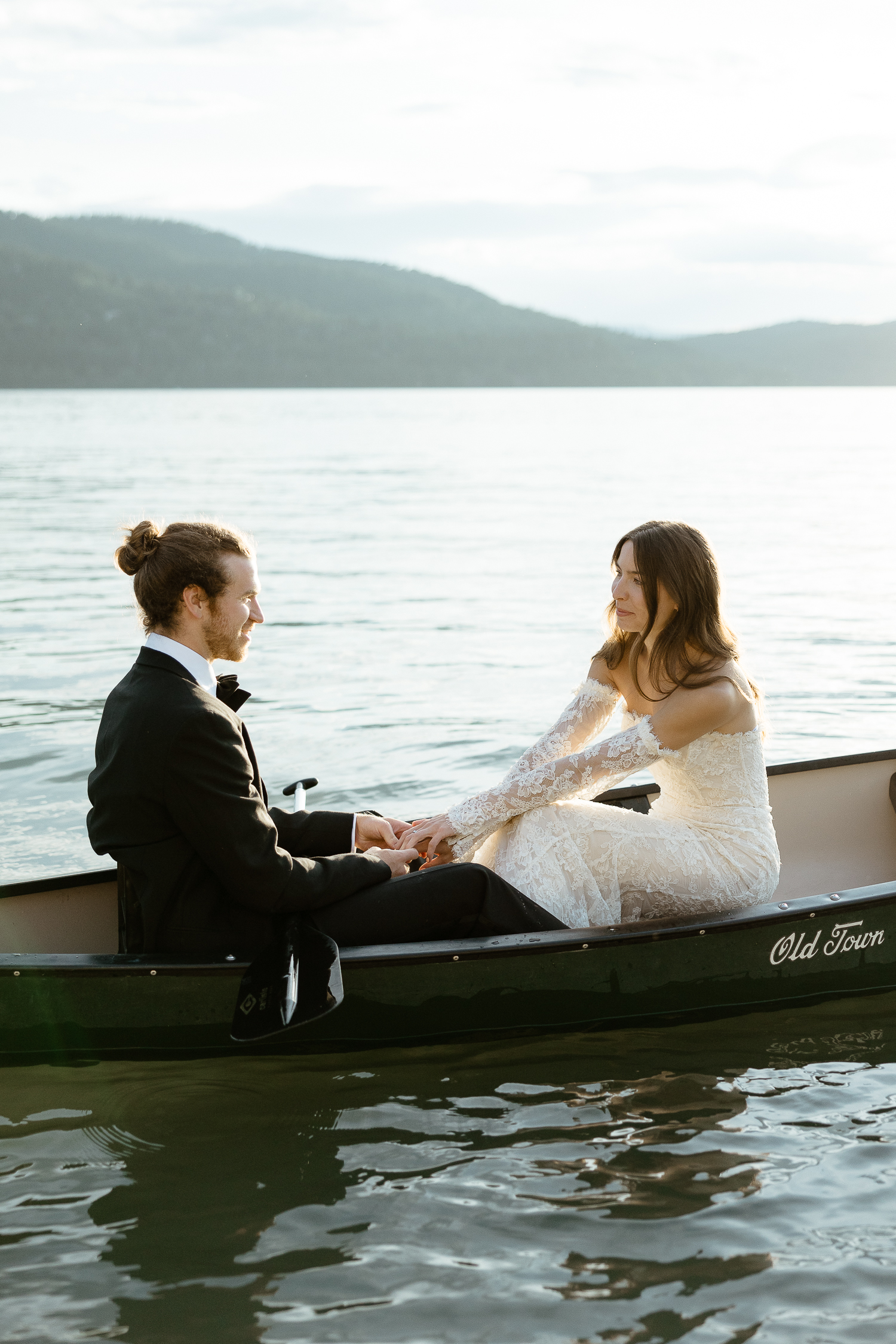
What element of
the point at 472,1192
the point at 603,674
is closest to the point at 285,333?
the point at 603,674

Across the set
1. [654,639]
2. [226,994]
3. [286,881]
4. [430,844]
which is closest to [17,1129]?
[226,994]

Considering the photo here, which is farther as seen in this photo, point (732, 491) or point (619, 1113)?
point (732, 491)

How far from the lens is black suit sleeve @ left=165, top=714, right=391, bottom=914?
334cm

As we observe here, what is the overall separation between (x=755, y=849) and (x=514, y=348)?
111360mm

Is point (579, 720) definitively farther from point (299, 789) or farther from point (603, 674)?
point (299, 789)

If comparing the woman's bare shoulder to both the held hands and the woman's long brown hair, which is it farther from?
the held hands

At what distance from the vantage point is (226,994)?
12.1 ft

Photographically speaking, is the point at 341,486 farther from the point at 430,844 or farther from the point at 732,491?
the point at 430,844

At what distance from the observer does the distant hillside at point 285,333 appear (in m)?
96.8

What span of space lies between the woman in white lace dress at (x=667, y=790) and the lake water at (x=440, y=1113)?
0.47 meters

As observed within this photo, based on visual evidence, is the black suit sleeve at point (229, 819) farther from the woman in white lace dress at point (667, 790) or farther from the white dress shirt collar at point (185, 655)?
the woman in white lace dress at point (667, 790)

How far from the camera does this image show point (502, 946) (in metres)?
3.76

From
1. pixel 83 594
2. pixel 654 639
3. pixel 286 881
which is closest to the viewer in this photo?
pixel 286 881

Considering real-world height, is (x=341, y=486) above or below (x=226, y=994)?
above
